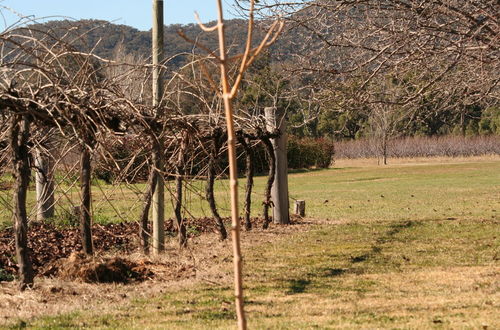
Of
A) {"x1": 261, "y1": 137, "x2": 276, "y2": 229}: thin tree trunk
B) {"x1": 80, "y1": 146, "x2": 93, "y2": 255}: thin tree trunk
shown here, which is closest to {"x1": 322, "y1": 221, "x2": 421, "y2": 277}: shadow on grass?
{"x1": 261, "y1": 137, "x2": 276, "y2": 229}: thin tree trunk

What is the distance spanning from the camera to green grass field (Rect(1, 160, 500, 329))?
6.12 meters

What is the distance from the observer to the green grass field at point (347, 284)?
6.12 m

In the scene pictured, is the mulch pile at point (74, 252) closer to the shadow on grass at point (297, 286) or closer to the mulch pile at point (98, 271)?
the mulch pile at point (98, 271)

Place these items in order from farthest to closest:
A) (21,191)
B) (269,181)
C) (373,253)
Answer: (269,181) → (373,253) → (21,191)

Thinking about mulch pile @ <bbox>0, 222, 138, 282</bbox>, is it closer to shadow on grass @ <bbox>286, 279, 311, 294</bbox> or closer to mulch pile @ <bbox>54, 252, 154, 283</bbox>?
mulch pile @ <bbox>54, 252, 154, 283</bbox>

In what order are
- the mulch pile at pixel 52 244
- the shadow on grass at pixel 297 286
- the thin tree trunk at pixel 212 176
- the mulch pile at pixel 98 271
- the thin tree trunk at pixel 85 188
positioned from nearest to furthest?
1. the shadow on grass at pixel 297 286
2. the thin tree trunk at pixel 85 188
3. the mulch pile at pixel 98 271
4. the mulch pile at pixel 52 244
5. the thin tree trunk at pixel 212 176

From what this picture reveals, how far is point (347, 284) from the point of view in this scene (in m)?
7.84

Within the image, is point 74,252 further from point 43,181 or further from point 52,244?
point 52,244

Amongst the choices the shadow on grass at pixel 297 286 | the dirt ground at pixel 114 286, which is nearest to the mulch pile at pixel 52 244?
the dirt ground at pixel 114 286

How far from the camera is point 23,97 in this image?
21.5ft

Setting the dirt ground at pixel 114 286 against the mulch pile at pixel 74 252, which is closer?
the dirt ground at pixel 114 286

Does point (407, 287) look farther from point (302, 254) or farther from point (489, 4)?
point (489, 4)

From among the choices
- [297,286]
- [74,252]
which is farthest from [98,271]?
[297,286]

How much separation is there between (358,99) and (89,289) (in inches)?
191
